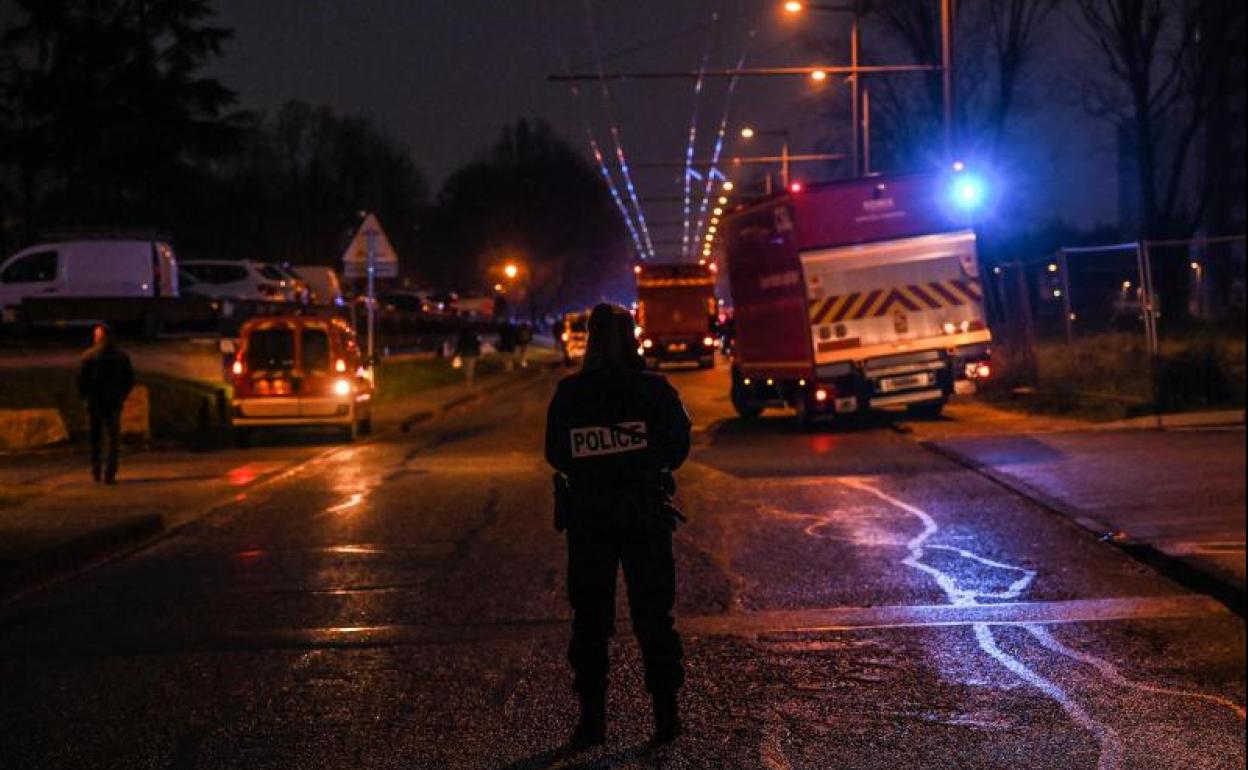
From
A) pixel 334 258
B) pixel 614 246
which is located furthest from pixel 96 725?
pixel 614 246

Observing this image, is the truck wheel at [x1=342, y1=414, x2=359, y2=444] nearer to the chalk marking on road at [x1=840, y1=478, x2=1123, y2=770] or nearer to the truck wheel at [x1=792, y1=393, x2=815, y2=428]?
the truck wheel at [x1=792, y1=393, x2=815, y2=428]

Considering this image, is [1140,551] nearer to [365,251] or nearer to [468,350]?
[365,251]

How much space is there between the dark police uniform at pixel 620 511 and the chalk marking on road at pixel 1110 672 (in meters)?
2.44

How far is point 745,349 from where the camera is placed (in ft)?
80.0

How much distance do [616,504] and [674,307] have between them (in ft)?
136

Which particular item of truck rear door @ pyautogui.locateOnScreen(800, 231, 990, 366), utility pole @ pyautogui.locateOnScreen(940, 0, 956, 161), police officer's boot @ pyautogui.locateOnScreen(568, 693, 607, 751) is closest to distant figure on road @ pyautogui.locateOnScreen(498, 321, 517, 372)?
utility pole @ pyautogui.locateOnScreen(940, 0, 956, 161)

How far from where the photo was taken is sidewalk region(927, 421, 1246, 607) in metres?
10.3

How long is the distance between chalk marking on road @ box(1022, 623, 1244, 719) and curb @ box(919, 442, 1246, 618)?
1308mm

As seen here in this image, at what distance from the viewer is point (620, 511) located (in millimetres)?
5934

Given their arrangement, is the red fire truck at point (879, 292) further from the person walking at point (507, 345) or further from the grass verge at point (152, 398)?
the person walking at point (507, 345)

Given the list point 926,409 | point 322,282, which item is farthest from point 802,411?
point 322,282

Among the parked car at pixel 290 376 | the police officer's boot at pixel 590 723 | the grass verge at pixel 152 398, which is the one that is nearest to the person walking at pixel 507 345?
the grass verge at pixel 152 398

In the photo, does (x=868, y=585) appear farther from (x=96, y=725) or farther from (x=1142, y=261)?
(x=1142, y=261)

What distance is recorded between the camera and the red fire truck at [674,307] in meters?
47.1
